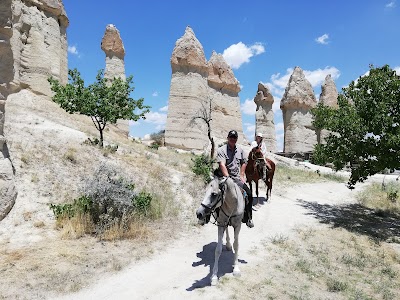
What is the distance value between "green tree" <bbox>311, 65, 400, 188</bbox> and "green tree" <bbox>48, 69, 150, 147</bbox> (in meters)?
10.1

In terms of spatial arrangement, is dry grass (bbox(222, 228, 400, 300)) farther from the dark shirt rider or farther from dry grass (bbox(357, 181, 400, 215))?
dry grass (bbox(357, 181, 400, 215))

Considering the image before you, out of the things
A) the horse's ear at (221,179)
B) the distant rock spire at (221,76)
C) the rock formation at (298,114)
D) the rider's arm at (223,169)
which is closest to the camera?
the horse's ear at (221,179)

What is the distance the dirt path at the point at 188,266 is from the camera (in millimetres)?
5207

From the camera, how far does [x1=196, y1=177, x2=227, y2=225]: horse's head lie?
4844mm

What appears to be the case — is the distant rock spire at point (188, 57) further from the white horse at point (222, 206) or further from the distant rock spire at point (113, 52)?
the white horse at point (222, 206)

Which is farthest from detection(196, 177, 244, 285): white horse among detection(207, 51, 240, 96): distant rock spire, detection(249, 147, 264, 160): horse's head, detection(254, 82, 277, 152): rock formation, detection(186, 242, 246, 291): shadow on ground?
detection(254, 82, 277, 152): rock formation

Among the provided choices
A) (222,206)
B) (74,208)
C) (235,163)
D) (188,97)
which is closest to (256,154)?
(235,163)

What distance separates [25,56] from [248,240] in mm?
19979

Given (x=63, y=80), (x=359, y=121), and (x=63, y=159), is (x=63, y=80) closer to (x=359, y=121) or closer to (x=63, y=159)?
(x=63, y=159)

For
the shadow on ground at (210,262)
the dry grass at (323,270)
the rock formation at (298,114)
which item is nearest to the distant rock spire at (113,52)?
the rock formation at (298,114)

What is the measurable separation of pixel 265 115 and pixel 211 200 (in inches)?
1427

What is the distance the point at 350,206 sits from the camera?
A: 1353cm

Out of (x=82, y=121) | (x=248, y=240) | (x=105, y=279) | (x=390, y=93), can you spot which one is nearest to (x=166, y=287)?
(x=105, y=279)

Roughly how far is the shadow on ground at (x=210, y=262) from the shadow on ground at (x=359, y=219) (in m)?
4.74
